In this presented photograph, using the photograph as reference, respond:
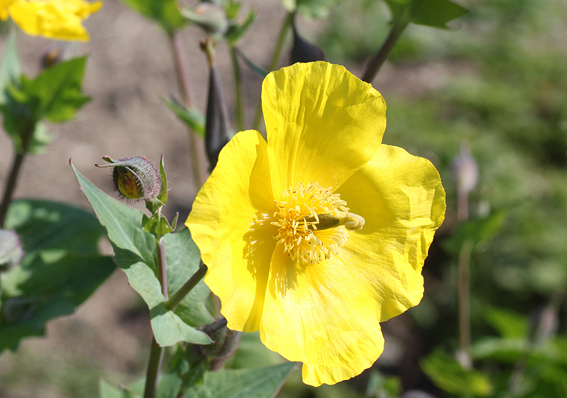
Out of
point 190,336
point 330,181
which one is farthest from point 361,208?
point 190,336

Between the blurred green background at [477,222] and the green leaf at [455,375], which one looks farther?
the blurred green background at [477,222]

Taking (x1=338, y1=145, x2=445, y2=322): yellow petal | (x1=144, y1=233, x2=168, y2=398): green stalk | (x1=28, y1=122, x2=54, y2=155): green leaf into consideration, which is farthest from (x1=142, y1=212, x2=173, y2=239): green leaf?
(x1=28, y1=122, x2=54, y2=155): green leaf

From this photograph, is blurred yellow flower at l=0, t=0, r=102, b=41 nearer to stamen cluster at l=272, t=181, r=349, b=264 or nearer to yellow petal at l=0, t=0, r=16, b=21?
yellow petal at l=0, t=0, r=16, b=21


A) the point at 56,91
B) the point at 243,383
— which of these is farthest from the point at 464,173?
the point at 56,91


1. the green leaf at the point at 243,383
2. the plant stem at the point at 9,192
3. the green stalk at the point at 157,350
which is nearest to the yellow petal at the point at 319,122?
the green stalk at the point at 157,350

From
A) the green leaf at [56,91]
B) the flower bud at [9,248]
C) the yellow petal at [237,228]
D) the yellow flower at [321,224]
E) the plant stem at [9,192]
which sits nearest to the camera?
the yellow petal at [237,228]

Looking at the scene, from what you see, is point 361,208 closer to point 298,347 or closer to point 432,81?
point 298,347

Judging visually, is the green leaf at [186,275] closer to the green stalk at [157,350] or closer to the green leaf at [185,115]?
the green stalk at [157,350]

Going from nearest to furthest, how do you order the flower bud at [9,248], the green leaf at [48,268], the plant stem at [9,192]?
the flower bud at [9,248]
the green leaf at [48,268]
the plant stem at [9,192]
